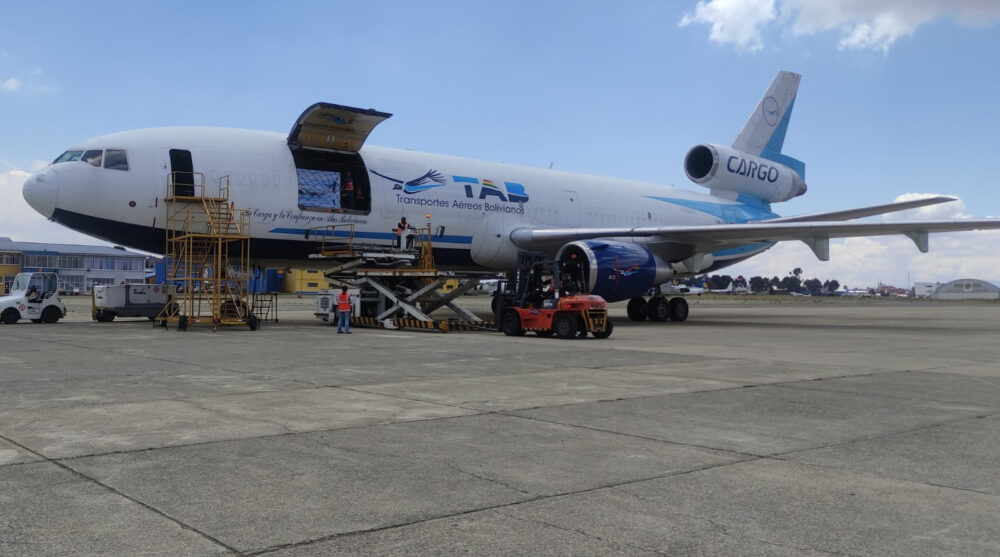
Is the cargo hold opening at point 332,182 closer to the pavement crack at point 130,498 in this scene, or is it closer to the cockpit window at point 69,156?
the cockpit window at point 69,156

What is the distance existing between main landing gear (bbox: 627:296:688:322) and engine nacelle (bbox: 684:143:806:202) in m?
5.56

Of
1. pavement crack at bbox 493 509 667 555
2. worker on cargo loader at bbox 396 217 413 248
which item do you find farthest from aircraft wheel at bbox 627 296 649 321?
pavement crack at bbox 493 509 667 555

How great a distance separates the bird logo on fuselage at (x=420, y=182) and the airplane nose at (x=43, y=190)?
6610 mm

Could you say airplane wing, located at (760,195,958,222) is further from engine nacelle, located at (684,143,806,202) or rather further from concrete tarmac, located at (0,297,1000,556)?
concrete tarmac, located at (0,297,1000,556)

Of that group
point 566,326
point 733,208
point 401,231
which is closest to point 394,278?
point 401,231

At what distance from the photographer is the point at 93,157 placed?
1625cm

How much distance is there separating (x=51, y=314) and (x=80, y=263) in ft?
258

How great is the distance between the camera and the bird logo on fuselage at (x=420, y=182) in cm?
1911

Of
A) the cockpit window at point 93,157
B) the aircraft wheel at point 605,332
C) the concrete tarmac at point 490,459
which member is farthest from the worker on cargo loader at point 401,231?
the concrete tarmac at point 490,459

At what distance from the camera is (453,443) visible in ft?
18.2

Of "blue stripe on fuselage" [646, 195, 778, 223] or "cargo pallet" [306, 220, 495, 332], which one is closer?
"cargo pallet" [306, 220, 495, 332]

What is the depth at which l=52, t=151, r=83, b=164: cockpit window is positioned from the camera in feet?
53.6

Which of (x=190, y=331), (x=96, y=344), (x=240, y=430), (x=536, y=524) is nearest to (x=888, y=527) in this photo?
(x=536, y=524)

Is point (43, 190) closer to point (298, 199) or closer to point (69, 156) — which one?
point (69, 156)
